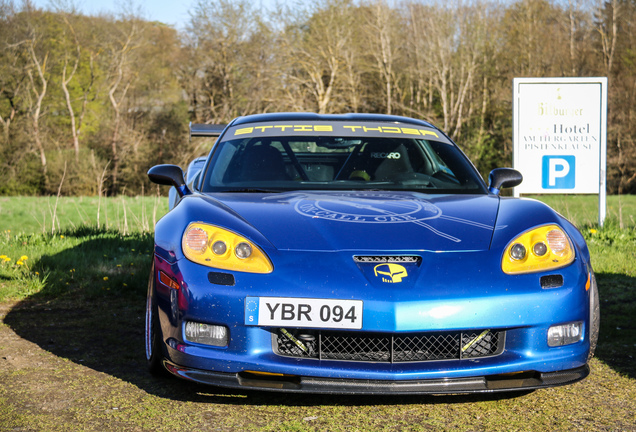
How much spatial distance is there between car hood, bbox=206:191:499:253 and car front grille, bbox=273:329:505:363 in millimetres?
348

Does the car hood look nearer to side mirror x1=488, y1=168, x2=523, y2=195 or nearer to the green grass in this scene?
side mirror x1=488, y1=168, x2=523, y2=195

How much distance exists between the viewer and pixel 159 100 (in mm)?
37812

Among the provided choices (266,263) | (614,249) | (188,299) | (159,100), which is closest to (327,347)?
(266,263)

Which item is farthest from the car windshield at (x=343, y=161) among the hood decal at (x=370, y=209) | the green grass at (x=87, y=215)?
the green grass at (x=87, y=215)

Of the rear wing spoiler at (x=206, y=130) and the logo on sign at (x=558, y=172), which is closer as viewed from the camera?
the rear wing spoiler at (x=206, y=130)

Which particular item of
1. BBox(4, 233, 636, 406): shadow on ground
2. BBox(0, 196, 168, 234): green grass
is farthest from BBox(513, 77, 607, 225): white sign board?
BBox(0, 196, 168, 234): green grass

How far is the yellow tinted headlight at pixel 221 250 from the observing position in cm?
265

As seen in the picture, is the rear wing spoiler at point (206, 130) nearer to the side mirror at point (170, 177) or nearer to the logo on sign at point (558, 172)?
the side mirror at point (170, 177)

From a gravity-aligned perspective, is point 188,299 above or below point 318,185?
below

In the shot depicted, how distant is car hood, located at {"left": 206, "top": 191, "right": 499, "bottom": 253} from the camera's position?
8.97 ft

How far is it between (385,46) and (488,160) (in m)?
8.22

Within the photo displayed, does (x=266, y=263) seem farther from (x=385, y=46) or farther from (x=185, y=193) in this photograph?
(x=385, y=46)

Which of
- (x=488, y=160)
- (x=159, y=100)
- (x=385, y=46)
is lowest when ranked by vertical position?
(x=488, y=160)

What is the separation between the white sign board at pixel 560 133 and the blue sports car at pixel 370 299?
6.80 meters
